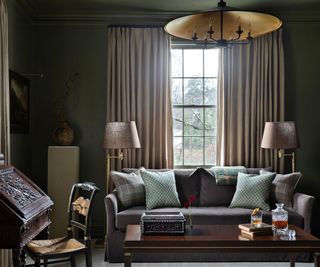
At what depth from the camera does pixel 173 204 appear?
5.04m

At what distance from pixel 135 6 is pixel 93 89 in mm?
1209

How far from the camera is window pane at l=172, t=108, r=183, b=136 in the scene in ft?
19.9

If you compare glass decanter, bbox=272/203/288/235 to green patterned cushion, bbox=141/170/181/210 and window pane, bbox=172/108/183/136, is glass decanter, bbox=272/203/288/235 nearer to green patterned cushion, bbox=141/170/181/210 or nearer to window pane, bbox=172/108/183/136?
green patterned cushion, bbox=141/170/181/210

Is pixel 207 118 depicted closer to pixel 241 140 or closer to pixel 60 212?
pixel 241 140

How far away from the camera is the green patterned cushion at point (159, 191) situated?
16.3 feet

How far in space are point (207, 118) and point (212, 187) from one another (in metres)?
1.12

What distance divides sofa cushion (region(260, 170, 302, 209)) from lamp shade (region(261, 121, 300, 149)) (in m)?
0.37

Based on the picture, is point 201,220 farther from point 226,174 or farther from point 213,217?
point 226,174

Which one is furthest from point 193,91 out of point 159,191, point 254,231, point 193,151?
point 254,231

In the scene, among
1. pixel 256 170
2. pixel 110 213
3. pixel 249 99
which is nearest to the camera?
pixel 110 213

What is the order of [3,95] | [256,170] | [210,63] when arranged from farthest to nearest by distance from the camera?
1. [210,63]
2. [256,170]
3. [3,95]

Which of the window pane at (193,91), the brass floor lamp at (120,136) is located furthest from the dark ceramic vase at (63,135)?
the window pane at (193,91)

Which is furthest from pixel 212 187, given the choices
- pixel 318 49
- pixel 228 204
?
pixel 318 49

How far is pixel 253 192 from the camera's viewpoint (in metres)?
4.98
